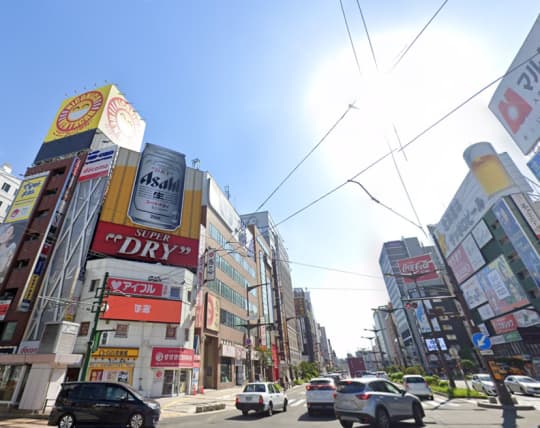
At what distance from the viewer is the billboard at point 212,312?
3334cm

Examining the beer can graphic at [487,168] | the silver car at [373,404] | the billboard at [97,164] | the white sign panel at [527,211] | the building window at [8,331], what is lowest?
the silver car at [373,404]

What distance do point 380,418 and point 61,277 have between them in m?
32.0

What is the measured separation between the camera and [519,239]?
4597cm

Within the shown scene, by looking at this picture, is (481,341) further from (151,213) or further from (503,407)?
(151,213)

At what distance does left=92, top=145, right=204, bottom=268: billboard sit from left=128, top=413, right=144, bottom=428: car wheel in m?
23.3

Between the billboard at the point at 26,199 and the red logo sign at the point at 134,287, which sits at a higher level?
the billboard at the point at 26,199

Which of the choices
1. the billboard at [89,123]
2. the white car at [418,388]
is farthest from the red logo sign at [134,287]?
the white car at [418,388]

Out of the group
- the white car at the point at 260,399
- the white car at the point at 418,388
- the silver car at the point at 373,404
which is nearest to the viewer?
the silver car at the point at 373,404

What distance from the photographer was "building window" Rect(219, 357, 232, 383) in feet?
114

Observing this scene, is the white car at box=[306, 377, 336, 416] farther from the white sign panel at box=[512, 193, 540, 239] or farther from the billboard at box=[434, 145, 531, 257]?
the billboard at box=[434, 145, 531, 257]

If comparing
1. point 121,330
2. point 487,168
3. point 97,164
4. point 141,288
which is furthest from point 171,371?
point 487,168

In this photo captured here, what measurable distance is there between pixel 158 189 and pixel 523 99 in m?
37.8

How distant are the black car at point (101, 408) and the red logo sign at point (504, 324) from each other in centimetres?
6283

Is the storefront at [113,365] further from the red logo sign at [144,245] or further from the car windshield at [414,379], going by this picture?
the car windshield at [414,379]
